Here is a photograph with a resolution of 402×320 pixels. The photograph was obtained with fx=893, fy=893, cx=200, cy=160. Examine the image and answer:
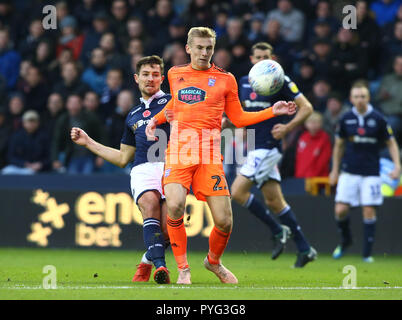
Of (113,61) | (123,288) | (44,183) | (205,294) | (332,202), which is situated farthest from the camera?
(113,61)

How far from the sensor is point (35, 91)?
53.5 ft

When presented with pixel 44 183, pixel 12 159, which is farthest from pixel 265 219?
pixel 12 159

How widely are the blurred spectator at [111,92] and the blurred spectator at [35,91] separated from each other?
1358 millimetres

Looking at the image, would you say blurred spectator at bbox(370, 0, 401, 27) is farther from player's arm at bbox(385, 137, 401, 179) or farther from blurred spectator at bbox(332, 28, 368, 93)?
player's arm at bbox(385, 137, 401, 179)

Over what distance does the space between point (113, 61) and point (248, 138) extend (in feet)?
18.1

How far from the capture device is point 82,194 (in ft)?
45.7

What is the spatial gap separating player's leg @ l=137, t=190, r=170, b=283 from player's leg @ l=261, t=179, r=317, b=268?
254 centimetres

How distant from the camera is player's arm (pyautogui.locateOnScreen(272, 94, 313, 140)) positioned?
1002cm

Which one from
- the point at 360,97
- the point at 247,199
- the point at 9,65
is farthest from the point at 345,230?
the point at 9,65

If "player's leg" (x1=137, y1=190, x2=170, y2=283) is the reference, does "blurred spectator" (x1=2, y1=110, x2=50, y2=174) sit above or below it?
above

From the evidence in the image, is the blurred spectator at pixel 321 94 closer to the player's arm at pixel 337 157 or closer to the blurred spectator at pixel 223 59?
the blurred spectator at pixel 223 59

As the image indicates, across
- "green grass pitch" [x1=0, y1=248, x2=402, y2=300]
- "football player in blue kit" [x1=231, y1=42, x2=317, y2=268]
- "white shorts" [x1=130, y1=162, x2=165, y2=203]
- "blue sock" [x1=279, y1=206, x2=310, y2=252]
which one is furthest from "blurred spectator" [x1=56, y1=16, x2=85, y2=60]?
"white shorts" [x1=130, y1=162, x2=165, y2=203]

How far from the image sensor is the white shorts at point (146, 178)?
853 cm

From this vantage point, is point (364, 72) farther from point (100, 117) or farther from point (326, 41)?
point (100, 117)
